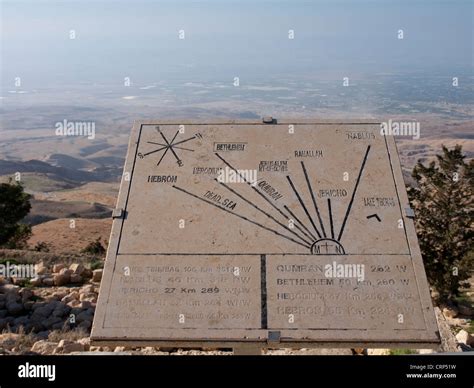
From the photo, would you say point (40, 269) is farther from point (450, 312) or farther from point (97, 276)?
point (450, 312)

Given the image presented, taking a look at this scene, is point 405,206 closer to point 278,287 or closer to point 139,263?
point 278,287

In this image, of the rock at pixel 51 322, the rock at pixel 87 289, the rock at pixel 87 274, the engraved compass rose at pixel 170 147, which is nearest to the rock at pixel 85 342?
the rock at pixel 51 322

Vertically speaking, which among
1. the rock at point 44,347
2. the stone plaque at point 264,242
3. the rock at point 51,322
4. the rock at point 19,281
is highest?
the stone plaque at point 264,242

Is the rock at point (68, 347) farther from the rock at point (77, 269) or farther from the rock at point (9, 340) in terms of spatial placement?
the rock at point (77, 269)

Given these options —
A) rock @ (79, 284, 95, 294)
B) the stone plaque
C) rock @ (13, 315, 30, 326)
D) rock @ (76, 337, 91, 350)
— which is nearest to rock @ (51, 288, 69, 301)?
rock @ (79, 284, 95, 294)

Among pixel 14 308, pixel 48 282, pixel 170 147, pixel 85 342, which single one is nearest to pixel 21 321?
pixel 14 308
